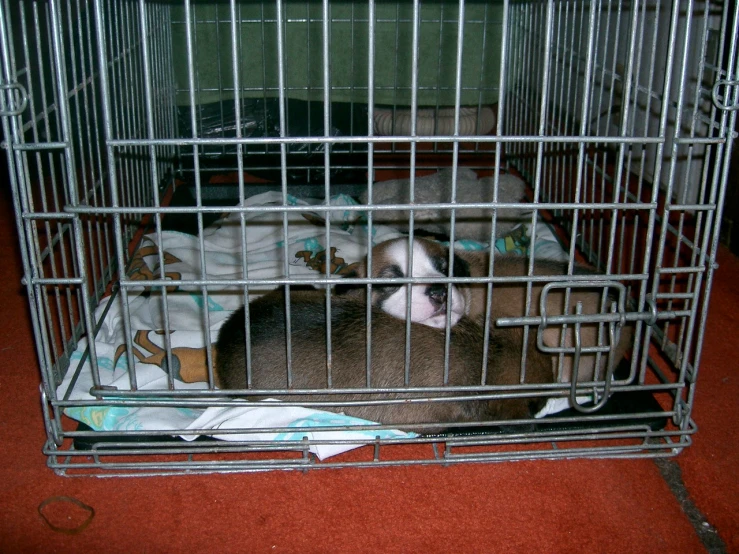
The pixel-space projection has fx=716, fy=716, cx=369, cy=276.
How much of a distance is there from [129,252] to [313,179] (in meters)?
1.02

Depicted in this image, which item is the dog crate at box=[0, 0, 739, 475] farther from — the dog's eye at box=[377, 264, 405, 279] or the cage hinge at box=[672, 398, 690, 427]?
the dog's eye at box=[377, 264, 405, 279]

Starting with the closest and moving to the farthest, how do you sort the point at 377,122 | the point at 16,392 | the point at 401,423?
the point at 401,423
the point at 16,392
the point at 377,122

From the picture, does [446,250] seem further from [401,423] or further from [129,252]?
[129,252]

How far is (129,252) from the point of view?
2.68 m

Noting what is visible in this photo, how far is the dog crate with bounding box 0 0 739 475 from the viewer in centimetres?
141

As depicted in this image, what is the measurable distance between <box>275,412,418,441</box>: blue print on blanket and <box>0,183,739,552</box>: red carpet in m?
0.09

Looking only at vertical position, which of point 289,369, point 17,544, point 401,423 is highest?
point 289,369

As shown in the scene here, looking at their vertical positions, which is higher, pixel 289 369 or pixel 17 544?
pixel 289 369

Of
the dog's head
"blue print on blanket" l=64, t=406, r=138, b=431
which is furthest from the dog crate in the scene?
the dog's head

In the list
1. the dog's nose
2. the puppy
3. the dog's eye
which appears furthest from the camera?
the dog's eye

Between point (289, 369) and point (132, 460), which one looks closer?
point (289, 369)

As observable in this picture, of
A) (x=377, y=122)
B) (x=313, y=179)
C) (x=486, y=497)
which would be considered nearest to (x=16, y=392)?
(x=486, y=497)

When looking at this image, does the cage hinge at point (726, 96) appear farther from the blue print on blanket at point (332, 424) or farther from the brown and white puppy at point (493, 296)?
the blue print on blanket at point (332, 424)

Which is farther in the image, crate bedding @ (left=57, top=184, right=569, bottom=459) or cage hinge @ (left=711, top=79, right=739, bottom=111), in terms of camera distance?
crate bedding @ (left=57, top=184, right=569, bottom=459)
